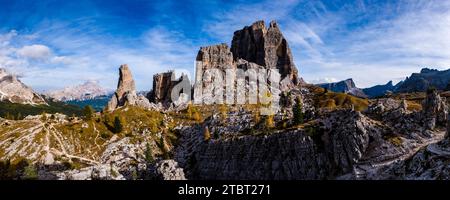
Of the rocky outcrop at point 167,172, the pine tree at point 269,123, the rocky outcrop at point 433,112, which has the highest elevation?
the rocky outcrop at point 433,112

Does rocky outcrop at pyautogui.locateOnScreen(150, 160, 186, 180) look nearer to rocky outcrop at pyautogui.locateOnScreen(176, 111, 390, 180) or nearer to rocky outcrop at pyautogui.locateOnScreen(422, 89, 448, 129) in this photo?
rocky outcrop at pyautogui.locateOnScreen(176, 111, 390, 180)

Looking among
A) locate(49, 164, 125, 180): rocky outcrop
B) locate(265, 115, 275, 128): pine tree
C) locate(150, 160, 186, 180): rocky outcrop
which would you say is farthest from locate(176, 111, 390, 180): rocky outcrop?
locate(49, 164, 125, 180): rocky outcrop

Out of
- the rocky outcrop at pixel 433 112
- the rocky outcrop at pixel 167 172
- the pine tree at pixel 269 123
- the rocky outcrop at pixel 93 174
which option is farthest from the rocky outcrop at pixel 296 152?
the rocky outcrop at pixel 93 174

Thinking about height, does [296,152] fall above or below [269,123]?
below

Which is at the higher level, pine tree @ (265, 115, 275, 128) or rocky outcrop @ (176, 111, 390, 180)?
pine tree @ (265, 115, 275, 128)

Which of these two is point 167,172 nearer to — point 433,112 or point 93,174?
point 93,174

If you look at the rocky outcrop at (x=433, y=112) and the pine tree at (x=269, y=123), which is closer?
the rocky outcrop at (x=433, y=112)

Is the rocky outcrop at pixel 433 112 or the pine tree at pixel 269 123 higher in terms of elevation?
the rocky outcrop at pixel 433 112

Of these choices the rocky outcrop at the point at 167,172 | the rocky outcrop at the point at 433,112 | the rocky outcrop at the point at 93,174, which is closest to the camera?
the rocky outcrop at the point at 93,174

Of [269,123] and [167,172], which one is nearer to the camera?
[167,172]

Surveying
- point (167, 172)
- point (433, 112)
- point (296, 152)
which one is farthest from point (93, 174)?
point (433, 112)

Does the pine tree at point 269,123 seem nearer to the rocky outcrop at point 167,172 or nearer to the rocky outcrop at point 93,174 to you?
the rocky outcrop at point 167,172

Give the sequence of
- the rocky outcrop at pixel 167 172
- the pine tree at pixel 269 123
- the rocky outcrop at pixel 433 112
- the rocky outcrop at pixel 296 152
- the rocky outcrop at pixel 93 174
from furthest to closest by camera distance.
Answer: the pine tree at pixel 269 123, the rocky outcrop at pixel 296 152, the rocky outcrop at pixel 167 172, the rocky outcrop at pixel 433 112, the rocky outcrop at pixel 93 174
